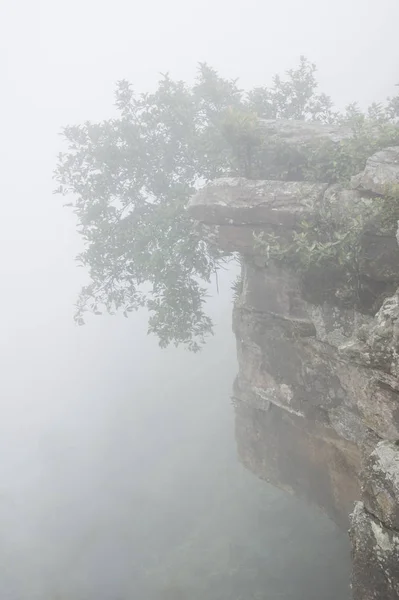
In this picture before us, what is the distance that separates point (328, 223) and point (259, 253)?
2.47 meters

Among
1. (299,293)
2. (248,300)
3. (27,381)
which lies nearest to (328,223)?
(299,293)

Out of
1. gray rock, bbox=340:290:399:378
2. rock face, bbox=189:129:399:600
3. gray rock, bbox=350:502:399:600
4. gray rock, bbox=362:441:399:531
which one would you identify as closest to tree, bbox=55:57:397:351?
rock face, bbox=189:129:399:600

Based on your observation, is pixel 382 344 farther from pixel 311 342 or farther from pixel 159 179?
pixel 159 179

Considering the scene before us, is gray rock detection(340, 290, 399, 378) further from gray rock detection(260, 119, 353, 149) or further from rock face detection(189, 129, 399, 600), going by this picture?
gray rock detection(260, 119, 353, 149)

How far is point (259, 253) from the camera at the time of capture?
12602 mm

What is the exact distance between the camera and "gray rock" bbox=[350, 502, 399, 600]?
6195mm

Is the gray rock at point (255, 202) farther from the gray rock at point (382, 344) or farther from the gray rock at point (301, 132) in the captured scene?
the gray rock at point (382, 344)

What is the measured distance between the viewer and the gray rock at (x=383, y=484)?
20.4ft

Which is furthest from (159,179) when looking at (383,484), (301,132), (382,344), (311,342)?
(383,484)

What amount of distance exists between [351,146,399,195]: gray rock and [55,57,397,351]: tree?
6.92m

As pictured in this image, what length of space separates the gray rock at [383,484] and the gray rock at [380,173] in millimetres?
6085

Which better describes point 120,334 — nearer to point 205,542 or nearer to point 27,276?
point 205,542

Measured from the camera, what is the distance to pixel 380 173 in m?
10.0

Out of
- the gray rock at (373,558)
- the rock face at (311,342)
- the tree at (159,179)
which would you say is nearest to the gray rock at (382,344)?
the rock face at (311,342)
